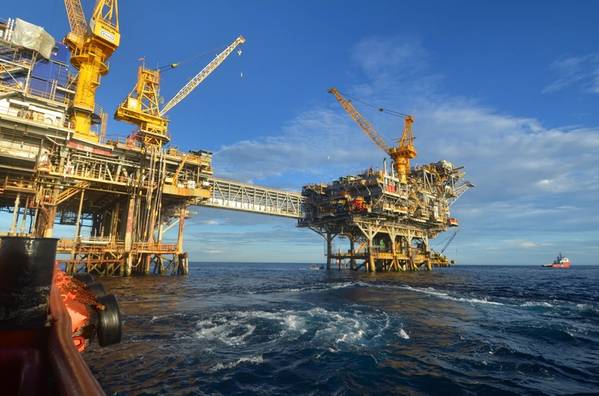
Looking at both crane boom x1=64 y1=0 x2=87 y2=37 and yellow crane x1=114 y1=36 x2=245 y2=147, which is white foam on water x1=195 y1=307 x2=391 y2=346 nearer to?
yellow crane x1=114 y1=36 x2=245 y2=147

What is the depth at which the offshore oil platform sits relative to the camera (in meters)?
38.1

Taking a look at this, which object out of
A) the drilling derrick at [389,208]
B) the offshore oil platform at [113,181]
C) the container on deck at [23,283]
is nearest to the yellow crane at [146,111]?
the offshore oil platform at [113,181]

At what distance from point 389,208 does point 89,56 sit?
5658 cm

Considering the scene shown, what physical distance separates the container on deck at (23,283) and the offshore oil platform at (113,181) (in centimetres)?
4045

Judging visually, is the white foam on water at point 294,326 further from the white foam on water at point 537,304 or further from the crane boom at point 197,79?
the crane boom at point 197,79

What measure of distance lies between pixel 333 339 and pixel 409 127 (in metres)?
82.4

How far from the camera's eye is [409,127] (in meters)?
86.7

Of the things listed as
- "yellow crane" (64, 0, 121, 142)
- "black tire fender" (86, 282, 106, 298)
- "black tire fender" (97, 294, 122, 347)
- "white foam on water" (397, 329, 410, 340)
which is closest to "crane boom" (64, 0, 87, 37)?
"yellow crane" (64, 0, 121, 142)

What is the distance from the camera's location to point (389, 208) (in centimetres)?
6156

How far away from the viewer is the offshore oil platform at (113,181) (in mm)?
38125

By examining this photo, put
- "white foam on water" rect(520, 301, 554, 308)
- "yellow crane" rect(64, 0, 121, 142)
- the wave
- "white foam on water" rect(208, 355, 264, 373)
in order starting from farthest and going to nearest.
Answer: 1. "yellow crane" rect(64, 0, 121, 142)
2. "white foam on water" rect(520, 301, 554, 308)
3. the wave
4. "white foam on water" rect(208, 355, 264, 373)

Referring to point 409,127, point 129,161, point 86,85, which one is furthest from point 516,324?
point 409,127

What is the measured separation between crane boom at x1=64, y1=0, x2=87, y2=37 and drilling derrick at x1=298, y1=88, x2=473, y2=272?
50.0m

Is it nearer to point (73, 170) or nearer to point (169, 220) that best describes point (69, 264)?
point (73, 170)
